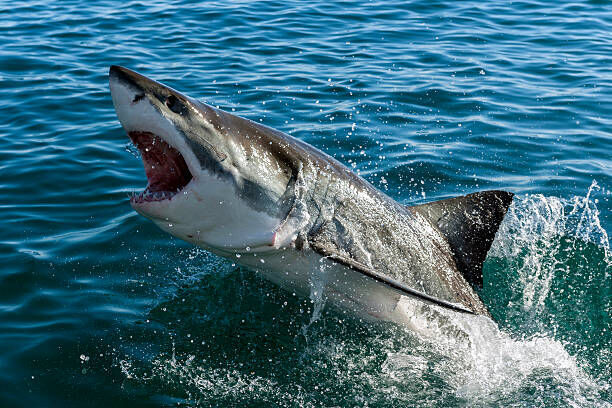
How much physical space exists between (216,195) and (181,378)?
141cm

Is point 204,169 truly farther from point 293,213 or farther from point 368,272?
point 368,272

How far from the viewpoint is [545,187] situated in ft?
27.9

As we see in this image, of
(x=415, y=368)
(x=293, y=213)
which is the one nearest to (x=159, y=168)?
(x=293, y=213)

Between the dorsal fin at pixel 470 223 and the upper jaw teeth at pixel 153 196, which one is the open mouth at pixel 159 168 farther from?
the dorsal fin at pixel 470 223

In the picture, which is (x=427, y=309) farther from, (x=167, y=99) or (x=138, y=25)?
(x=138, y=25)

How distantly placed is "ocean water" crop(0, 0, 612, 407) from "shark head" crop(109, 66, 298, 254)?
0.40m

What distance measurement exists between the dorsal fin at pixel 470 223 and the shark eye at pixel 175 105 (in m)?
2.15

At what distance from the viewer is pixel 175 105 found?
438cm

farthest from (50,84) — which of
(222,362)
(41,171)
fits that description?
(222,362)

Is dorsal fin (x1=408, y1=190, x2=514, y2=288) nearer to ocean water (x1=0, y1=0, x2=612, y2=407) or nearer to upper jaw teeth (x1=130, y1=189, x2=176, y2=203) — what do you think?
ocean water (x1=0, y1=0, x2=612, y2=407)

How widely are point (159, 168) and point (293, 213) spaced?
2.97 ft

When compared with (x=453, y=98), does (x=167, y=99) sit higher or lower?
higher

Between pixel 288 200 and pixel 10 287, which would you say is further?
pixel 10 287

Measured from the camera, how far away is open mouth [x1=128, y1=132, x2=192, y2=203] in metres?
4.37
